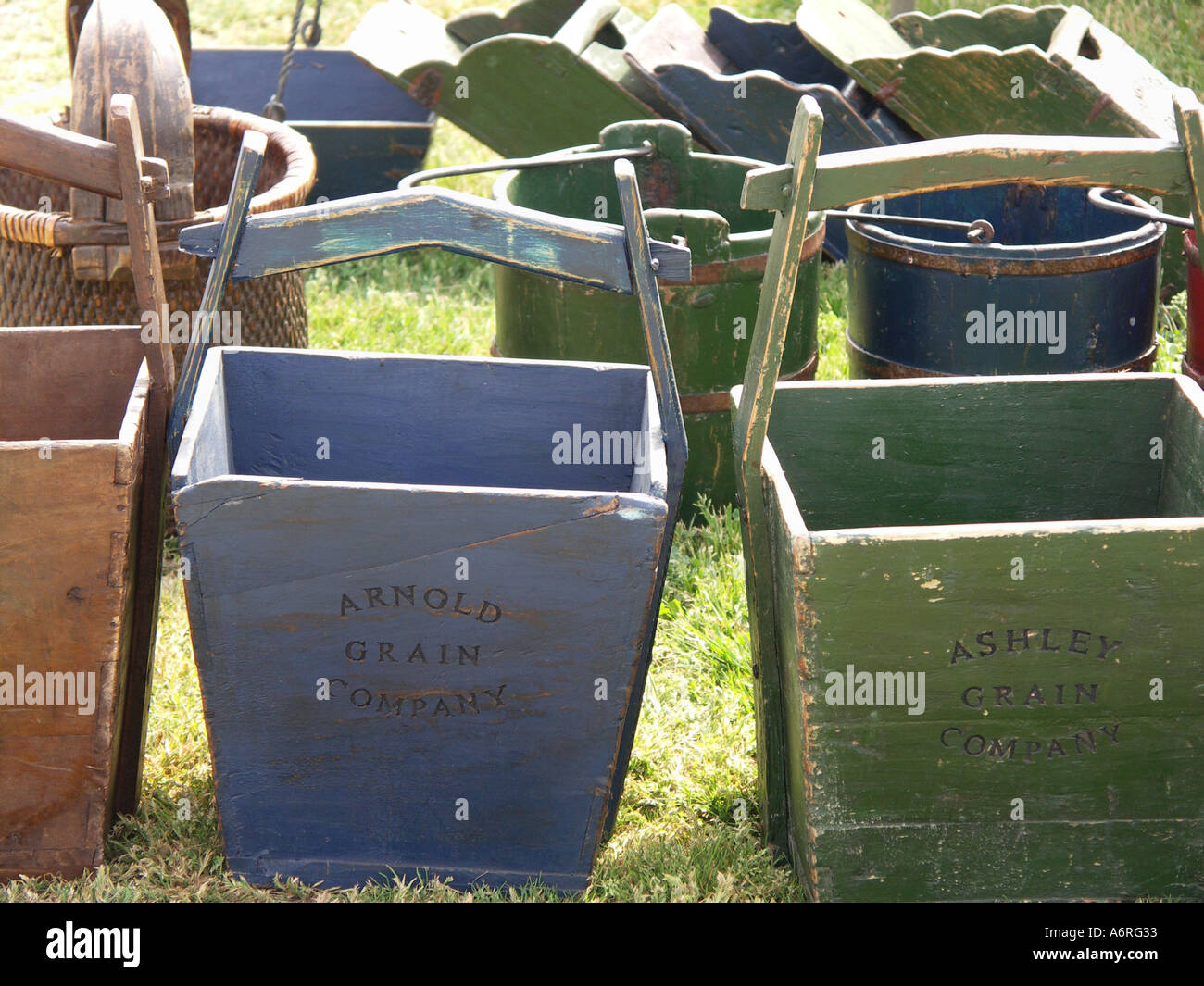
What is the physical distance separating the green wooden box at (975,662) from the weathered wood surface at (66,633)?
3.22 feet

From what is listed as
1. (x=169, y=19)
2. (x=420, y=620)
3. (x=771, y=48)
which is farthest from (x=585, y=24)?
(x=420, y=620)

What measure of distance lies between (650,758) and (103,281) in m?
1.71

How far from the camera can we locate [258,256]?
1974 millimetres

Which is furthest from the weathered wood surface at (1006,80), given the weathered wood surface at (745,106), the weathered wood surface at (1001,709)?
the weathered wood surface at (1001,709)

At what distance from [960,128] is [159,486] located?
3340 millimetres

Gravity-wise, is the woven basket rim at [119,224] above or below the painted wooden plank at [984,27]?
below

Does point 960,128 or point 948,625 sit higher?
point 960,128

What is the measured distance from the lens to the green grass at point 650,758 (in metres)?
2.13

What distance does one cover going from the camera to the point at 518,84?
458cm

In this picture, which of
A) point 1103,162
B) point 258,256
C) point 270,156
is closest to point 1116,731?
point 1103,162

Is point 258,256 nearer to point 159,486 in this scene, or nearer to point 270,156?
point 159,486

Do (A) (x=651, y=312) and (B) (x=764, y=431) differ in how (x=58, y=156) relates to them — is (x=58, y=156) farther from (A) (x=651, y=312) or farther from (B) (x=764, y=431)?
(B) (x=764, y=431)

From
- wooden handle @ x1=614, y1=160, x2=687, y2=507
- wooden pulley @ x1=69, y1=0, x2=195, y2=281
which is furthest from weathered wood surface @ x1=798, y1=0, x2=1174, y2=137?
wooden handle @ x1=614, y1=160, x2=687, y2=507

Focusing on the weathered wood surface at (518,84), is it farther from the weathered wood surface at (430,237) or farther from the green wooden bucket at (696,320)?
the weathered wood surface at (430,237)
